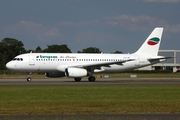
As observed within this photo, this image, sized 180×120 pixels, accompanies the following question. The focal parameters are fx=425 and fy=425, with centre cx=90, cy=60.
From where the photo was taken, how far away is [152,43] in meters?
58.1

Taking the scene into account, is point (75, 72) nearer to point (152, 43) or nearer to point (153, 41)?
point (152, 43)

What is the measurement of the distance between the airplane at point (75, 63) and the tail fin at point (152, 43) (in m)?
1.16

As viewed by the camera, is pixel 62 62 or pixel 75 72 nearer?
pixel 75 72

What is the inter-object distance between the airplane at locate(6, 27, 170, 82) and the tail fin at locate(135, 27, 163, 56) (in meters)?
1.16

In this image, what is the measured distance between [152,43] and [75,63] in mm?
12479

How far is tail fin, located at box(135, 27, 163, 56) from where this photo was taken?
57250mm

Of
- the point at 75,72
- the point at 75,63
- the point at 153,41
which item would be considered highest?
the point at 153,41

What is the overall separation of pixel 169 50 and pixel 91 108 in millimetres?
124620

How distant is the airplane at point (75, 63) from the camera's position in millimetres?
49844

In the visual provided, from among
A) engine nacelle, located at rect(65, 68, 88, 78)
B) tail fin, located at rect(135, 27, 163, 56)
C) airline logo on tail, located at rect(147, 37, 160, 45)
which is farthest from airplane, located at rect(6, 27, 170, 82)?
airline logo on tail, located at rect(147, 37, 160, 45)

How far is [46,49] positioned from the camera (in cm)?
15862

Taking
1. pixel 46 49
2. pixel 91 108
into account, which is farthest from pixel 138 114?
pixel 46 49

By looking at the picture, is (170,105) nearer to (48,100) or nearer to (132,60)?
(48,100)

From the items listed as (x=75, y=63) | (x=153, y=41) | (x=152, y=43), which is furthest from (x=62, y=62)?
(x=153, y=41)
